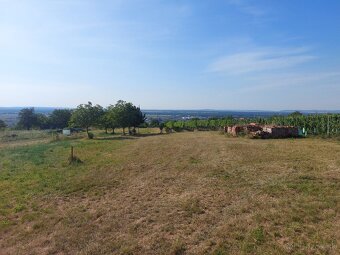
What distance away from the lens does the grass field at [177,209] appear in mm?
7754

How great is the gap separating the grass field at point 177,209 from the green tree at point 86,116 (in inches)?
1263

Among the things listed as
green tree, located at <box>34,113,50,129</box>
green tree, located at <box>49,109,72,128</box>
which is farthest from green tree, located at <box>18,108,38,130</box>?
green tree, located at <box>49,109,72,128</box>

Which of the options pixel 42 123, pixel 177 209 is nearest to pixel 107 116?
pixel 177 209

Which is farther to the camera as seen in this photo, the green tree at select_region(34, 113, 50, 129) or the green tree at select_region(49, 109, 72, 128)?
the green tree at select_region(34, 113, 50, 129)

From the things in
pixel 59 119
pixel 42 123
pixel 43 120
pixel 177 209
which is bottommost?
pixel 42 123

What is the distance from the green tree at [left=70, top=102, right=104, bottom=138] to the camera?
49500 mm

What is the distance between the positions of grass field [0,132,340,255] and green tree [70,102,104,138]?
3207cm

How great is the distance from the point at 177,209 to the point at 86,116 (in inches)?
1640

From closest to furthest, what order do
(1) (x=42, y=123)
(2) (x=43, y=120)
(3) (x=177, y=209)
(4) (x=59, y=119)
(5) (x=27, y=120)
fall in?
(3) (x=177, y=209)
(4) (x=59, y=119)
(5) (x=27, y=120)
(1) (x=42, y=123)
(2) (x=43, y=120)

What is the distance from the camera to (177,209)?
1025cm

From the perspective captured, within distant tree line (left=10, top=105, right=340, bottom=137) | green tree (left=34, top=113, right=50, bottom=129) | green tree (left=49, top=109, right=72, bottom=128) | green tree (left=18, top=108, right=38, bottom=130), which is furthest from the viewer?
green tree (left=18, top=108, right=38, bottom=130)

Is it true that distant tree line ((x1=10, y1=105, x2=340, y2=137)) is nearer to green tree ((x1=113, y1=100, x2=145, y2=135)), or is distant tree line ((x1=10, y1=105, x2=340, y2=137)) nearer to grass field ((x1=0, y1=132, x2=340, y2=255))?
green tree ((x1=113, y1=100, x2=145, y2=135))

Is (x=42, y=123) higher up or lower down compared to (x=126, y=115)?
lower down

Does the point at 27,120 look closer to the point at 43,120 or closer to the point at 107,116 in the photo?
the point at 43,120
